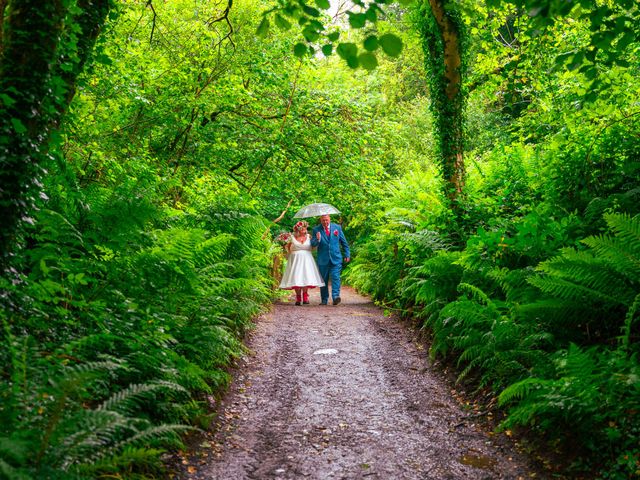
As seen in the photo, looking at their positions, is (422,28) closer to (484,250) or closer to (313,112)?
(484,250)

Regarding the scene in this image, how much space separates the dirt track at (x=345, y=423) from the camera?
437 cm

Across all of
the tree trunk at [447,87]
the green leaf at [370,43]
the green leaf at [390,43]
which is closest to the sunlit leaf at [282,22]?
the green leaf at [370,43]

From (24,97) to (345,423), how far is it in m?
3.95

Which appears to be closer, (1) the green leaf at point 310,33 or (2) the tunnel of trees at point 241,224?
(2) the tunnel of trees at point 241,224

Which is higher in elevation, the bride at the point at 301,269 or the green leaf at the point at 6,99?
the green leaf at the point at 6,99

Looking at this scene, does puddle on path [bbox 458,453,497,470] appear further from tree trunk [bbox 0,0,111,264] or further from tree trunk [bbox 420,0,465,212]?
tree trunk [bbox 420,0,465,212]

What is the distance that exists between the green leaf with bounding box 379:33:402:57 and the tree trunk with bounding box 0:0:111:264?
2.23 m

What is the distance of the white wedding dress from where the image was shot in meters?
14.3

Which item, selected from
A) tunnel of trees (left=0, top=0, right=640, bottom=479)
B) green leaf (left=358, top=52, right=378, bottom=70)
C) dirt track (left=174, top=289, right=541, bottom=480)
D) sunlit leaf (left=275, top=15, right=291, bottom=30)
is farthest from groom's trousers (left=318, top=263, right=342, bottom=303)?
green leaf (left=358, top=52, right=378, bottom=70)

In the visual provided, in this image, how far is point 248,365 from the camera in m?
7.43

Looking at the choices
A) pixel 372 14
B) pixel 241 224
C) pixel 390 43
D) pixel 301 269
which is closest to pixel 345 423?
pixel 390 43

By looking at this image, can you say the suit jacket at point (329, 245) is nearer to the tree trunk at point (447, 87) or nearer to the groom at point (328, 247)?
the groom at point (328, 247)

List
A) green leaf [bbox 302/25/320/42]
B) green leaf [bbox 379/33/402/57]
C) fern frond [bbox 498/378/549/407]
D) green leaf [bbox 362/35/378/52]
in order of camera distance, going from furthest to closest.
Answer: fern frond [bbox 498/378/549/407] → green leaf [bbox 302/25/320/42] → green leaf [bbox 362/35/378/52] → green leaf [bbox 379/33/402/57]

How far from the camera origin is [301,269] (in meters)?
14.3
